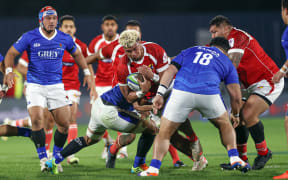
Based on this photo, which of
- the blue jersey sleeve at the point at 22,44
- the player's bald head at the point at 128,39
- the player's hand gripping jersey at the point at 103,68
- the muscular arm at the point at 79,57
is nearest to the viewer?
the player's bald head at the point at 128,39

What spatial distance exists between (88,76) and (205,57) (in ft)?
7.86

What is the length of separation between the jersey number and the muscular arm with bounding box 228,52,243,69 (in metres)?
0.97

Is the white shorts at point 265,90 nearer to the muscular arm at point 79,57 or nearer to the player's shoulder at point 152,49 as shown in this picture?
the player's shoulder at point 152,49

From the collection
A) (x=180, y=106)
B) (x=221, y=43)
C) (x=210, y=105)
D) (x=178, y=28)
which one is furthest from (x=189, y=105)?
(x=178, y=28)

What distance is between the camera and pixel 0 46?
51.5ft

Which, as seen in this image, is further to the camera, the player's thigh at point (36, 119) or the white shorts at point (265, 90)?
the white shorts at point (265, 90)

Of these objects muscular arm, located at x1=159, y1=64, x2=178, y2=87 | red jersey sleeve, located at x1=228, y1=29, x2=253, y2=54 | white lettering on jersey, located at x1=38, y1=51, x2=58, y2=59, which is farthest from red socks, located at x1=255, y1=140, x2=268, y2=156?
white lettering on jersey, located at x1=38, y1=51, x2=58, y2=59

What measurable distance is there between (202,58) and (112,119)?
1379 millimetres

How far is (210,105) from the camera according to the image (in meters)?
5.82

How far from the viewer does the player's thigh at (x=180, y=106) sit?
5.82 metres

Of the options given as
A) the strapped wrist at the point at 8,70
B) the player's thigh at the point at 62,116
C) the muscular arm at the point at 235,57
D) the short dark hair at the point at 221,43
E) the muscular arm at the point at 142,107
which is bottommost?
the player's thigh at the point at 62,116

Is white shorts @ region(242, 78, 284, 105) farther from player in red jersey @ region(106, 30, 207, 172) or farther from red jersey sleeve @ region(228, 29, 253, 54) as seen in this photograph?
player in red jersey @ region(106, 30, 207, 172)

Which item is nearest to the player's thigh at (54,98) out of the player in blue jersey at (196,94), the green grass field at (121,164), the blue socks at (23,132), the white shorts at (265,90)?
the blue socks at (23,132)

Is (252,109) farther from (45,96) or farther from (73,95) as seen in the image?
(73,95)
